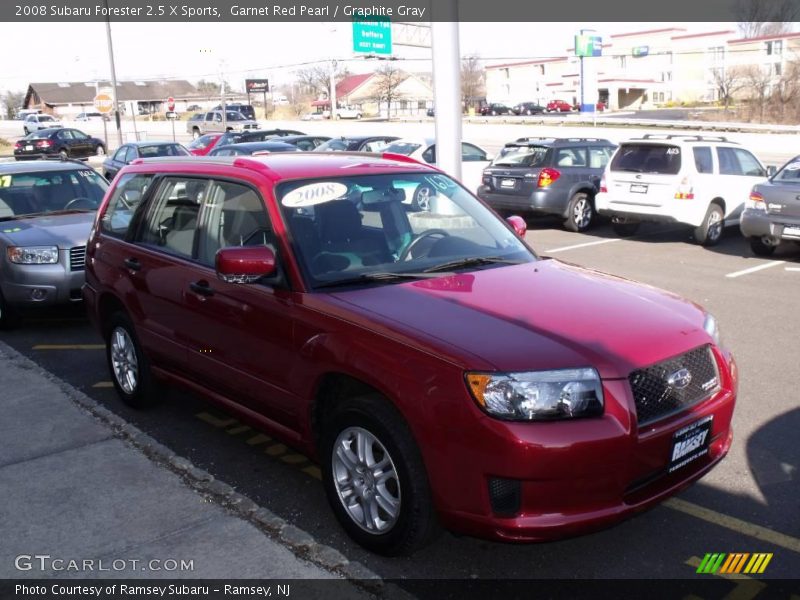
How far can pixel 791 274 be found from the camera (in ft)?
35.0

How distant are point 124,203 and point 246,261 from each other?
7.90 feet

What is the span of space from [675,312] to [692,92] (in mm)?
101553

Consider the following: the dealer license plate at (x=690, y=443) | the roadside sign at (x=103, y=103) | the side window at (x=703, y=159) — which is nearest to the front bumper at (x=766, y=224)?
the side window at (x=703, y=159)

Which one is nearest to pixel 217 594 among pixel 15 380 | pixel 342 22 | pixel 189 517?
pixel 189 517

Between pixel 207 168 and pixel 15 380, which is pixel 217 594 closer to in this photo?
pixel 207 168

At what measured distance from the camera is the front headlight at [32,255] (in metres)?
8.34

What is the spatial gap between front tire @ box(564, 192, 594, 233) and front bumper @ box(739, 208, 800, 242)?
3.80 metres

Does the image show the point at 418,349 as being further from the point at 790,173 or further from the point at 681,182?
the point at 681,182

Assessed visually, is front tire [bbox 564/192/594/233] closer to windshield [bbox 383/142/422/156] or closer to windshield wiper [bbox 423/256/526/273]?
windshield [bbox 383/142/422/156]

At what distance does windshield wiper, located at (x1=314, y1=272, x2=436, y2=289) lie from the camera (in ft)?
13.8

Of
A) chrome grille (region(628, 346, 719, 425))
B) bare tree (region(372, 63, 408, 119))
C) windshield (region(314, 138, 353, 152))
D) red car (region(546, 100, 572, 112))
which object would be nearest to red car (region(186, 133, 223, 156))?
windshield (region(314, 138, 353, 152))

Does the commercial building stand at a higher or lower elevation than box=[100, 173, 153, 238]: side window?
higher

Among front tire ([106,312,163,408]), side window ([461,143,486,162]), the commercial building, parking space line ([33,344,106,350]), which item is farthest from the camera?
the commercial building
